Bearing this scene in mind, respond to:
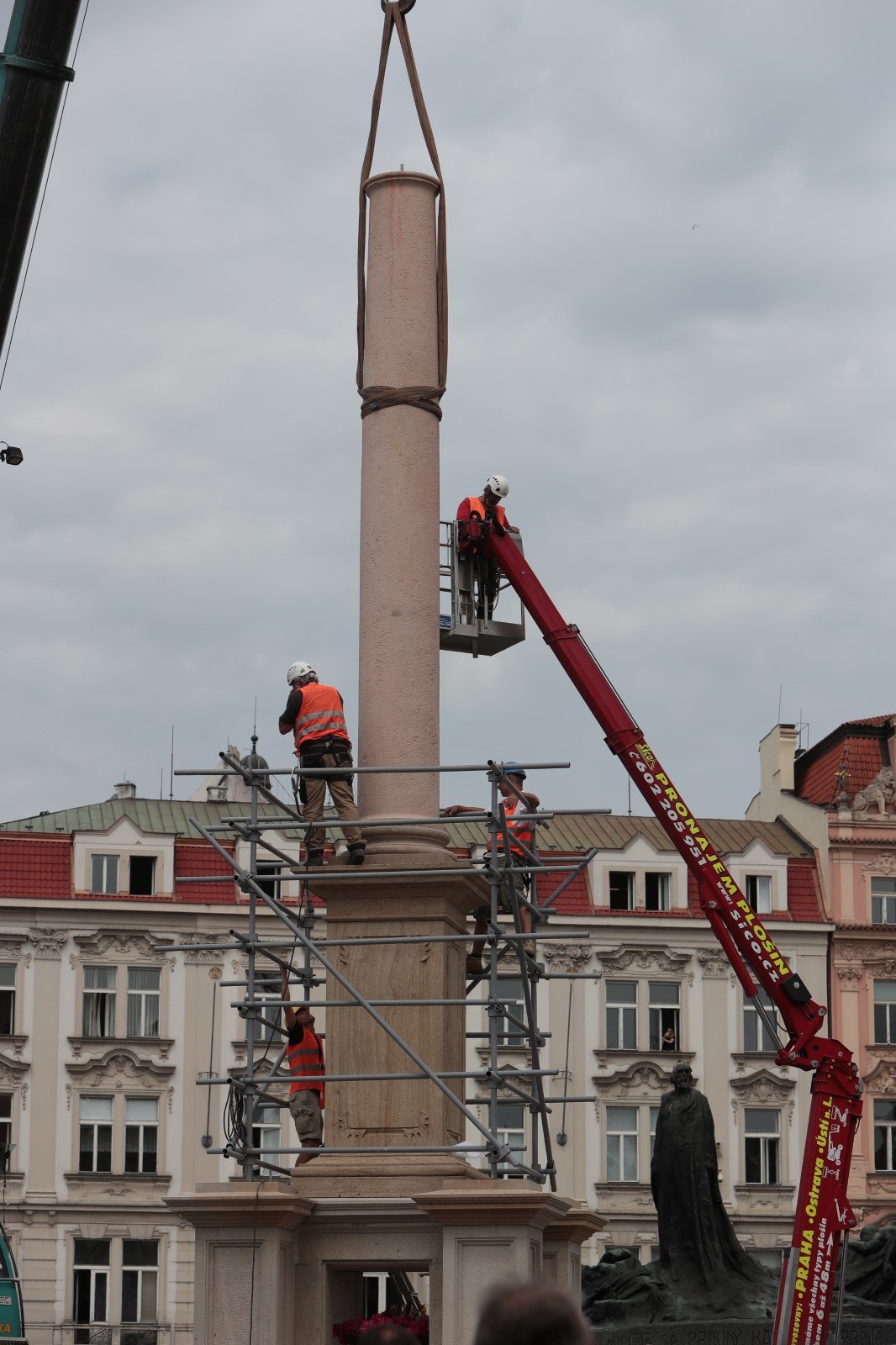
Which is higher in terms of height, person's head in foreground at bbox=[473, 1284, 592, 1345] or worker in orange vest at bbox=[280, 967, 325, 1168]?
worker in orange vest at bbox=[280, 967, 325, 1168]

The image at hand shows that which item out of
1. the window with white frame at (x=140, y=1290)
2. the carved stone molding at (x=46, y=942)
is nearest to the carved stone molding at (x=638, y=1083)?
the window with white frame at (x=140, y=1290)

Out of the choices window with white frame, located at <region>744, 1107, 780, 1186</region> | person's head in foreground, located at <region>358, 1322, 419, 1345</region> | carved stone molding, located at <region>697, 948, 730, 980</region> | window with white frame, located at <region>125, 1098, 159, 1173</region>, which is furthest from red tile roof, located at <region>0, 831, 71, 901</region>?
person's head in foreground, located at <region>358, 1322, 419, 1345</region>

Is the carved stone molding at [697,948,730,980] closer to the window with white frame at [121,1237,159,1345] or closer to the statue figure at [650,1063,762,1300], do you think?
the window with white frame at [121,1237,159,1345]

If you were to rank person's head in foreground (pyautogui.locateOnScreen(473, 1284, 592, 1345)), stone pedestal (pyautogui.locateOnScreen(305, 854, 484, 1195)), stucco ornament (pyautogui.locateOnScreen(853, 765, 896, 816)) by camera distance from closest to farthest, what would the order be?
person's head in foreground (pyautogui.locateOnScreen(473, 1284, 592, 1345)) → stone pedestal (pyautogui.locateOnScreen(305, 854, 484, 1195)) → stucco ornament (pyautogui.locateOnScreen(853, 765, 896, 816))

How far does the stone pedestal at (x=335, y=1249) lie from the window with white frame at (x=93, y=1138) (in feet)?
103

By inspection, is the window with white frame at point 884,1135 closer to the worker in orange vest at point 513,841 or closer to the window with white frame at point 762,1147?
the window with white frame at point 762,1147

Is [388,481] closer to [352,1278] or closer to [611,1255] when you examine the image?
[352,1278]

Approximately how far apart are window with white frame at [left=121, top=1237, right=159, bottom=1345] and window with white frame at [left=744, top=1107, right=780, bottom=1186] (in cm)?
1189

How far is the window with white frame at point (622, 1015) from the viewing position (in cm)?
4553

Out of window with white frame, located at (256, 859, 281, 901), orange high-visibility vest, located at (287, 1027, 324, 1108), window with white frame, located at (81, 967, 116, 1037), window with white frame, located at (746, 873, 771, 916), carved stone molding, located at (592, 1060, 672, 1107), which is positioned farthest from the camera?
window with white frame, located at (746, 873, 771, 916)

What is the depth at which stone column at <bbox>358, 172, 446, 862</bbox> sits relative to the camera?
14.2m

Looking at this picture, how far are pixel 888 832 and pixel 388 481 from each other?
3484 centimetres

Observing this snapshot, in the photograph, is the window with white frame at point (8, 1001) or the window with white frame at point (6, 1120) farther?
the window with white frame at point (8, 1001)

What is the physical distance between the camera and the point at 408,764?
14.2m
